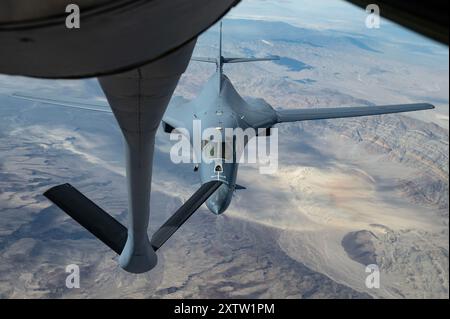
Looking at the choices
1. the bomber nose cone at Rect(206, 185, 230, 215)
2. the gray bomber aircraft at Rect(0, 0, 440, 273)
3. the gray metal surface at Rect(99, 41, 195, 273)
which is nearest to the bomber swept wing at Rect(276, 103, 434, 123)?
the bomber nose cone at Rect(206, 185, 230, 215)

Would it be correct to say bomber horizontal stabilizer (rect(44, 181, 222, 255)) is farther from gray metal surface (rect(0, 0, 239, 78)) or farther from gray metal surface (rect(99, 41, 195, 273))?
gray metal surface (rect(0, 0, 239, 78))

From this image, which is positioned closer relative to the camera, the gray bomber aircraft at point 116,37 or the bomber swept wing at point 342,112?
the gray bomber aircraft at point 116,37

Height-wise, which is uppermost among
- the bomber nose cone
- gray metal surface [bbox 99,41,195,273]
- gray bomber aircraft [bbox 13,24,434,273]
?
gray metal surface [bbox 99,41,195,273]

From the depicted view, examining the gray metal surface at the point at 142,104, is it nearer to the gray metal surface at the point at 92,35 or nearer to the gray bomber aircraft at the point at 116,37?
the gray bomber aircraft at the point at 116,37

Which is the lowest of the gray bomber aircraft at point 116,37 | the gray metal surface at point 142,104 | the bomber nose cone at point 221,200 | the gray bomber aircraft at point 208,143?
the bomber nose cone at point 221,200

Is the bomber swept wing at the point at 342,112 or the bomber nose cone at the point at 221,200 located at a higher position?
the bomber swept wing at the point at 342,112

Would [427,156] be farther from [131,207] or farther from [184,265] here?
[131,207]

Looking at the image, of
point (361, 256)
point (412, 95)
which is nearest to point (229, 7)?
point (361, 256)

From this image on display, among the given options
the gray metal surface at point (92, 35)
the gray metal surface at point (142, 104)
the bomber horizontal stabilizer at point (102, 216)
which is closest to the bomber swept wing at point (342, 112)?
the bomber horizontal stabilizer at point (102, 216)

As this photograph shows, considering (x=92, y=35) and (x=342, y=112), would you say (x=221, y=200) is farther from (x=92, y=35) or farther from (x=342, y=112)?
(x=92, y=35)
